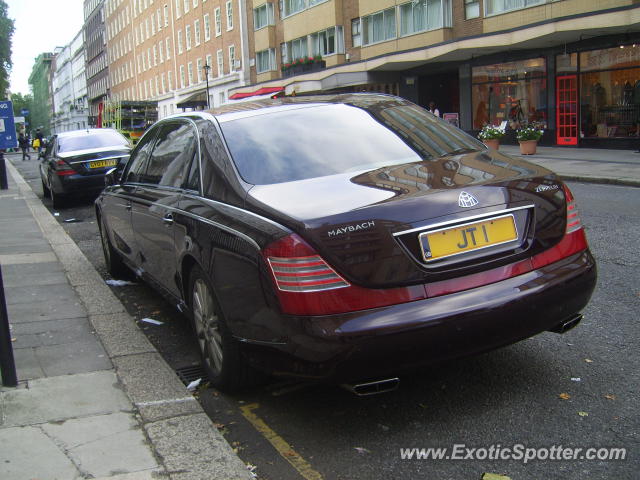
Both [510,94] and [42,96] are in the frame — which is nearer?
→ [510,94]

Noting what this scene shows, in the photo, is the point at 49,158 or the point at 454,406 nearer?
the point at 454,406

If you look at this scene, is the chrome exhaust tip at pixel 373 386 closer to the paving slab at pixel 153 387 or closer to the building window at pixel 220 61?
the paving slab at pixel 153 387

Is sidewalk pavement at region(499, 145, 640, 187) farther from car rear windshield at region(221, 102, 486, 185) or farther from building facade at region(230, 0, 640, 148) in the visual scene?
car rear windshield at region(221, 102, 486, 185)

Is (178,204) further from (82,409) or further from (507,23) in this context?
(507,23)

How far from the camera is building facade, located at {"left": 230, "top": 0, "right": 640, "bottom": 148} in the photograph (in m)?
22.3

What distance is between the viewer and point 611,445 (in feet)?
9.81

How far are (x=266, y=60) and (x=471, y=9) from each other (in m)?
20.1

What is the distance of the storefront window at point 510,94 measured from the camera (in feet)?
84.2

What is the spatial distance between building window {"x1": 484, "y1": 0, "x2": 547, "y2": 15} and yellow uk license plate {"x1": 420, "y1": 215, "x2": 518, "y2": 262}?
78.1 feet

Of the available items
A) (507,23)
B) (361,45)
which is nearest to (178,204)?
(507,23)

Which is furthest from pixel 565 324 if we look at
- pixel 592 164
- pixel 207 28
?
pixel 207 28

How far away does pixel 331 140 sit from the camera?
399cm

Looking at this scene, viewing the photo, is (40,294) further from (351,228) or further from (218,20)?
(218,20)

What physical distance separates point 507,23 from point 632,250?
21722 millimetres
